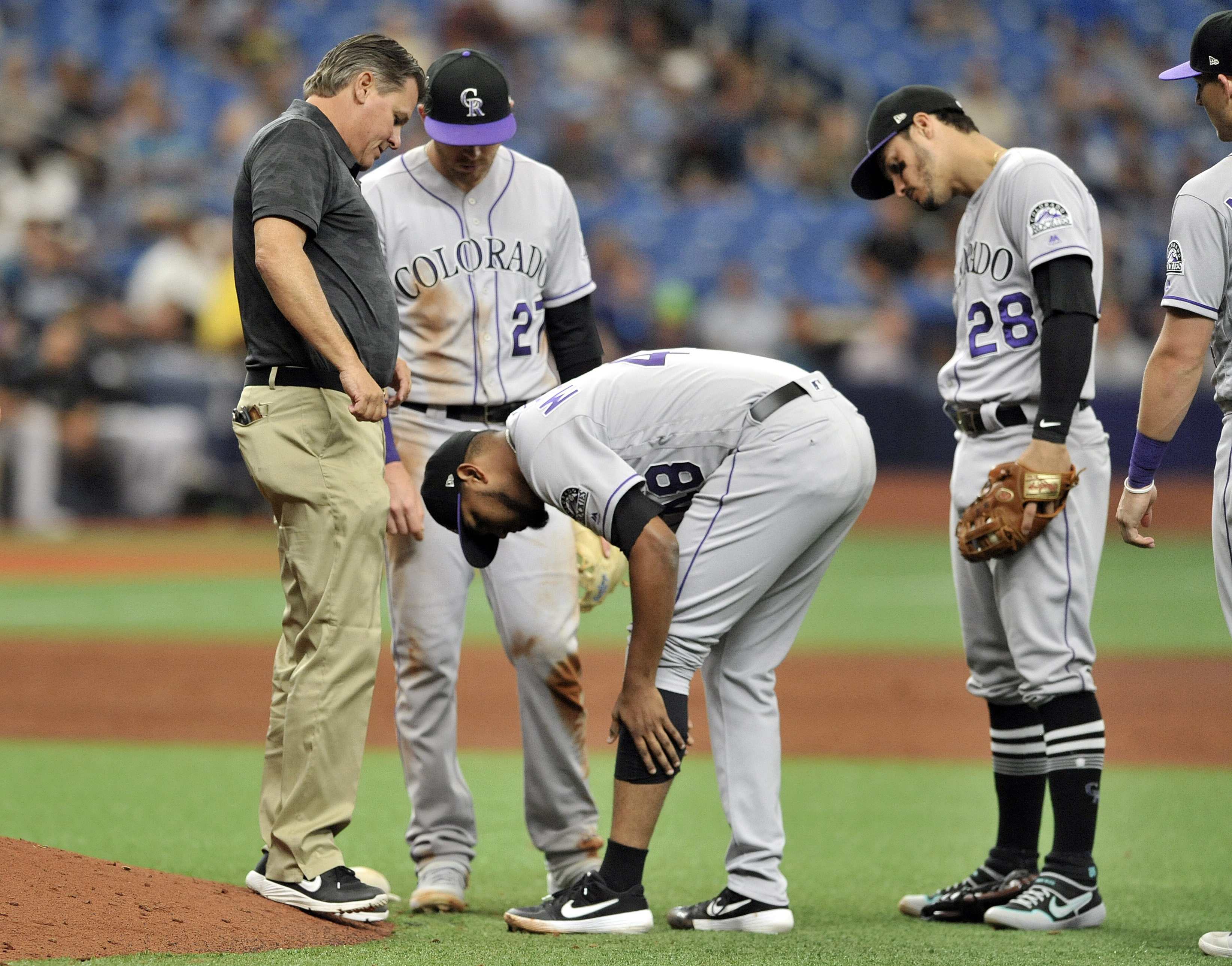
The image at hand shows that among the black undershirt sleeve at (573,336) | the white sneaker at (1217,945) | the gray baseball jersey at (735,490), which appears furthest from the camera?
the black undershirt sleeve at (573,336)

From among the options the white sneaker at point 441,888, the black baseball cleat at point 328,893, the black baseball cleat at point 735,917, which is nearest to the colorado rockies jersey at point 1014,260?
the black baseball cleat at point 735,917

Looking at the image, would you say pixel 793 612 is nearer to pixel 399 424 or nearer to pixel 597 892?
pixel 597 892

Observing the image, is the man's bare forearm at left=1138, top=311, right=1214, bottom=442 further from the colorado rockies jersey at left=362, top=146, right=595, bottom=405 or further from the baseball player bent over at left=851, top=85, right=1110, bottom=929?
the colorado rockies jersey at left=362, top=146, right=595, bottom=405

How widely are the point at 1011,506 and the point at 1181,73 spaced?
132 centimetres

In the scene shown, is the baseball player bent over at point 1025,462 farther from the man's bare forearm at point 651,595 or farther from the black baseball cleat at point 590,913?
the man's bare forearm at point 651,595

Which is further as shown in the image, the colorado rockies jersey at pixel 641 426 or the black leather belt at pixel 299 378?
the black leather belt at pixel 299 378

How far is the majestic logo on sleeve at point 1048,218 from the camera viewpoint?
4035 millimetres

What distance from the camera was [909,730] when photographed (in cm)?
758

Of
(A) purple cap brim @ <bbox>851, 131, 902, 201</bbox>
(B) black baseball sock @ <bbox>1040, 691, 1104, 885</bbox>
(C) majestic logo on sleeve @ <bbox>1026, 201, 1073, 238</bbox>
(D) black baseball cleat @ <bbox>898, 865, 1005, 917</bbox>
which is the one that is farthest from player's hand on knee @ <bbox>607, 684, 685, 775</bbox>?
(A) purple cap brim @ <bbox>851, 131, 902, 201</bbox>

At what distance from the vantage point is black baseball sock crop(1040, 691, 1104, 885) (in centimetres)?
402

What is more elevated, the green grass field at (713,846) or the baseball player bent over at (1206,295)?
the baseball player bent over at (1206,295)

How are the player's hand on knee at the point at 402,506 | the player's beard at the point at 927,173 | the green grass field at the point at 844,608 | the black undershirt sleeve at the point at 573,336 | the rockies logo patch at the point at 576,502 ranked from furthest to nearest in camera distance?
the green grass field at the point at 844,608
the black undershirt sleeve at the point at 573,336
the player's hand on knee at the point at 402,506
the player's beard at the point at 927,173
the rockies logo patch at the point at 576,502

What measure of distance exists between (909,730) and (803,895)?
128 inches

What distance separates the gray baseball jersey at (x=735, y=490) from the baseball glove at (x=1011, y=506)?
32cm
